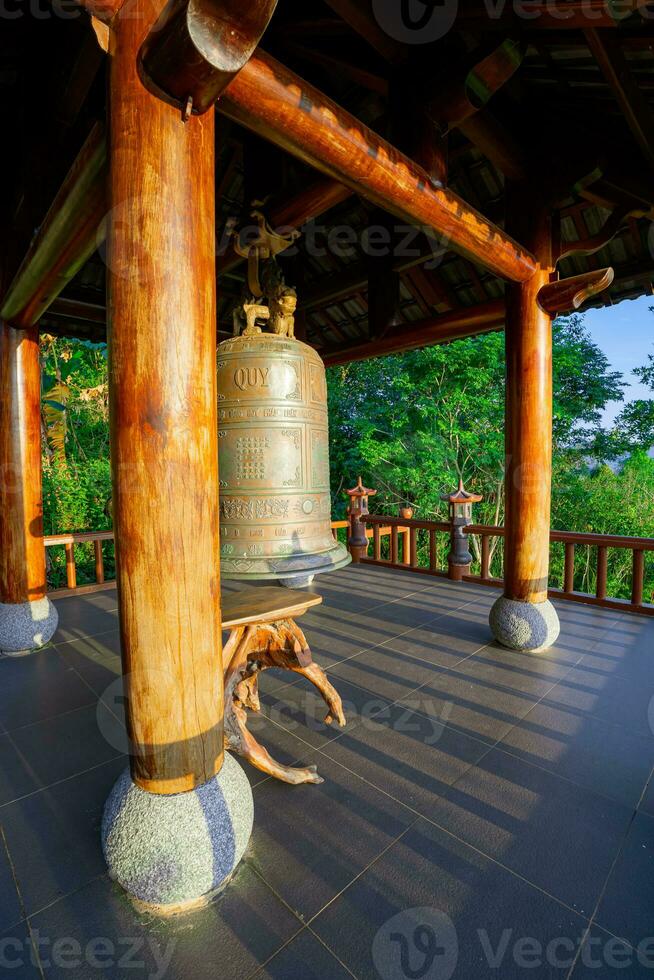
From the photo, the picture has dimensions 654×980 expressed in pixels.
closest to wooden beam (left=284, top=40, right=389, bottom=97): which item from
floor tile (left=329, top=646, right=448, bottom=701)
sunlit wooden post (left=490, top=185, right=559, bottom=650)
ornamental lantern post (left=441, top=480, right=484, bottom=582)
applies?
sunlit wooden post (left=490, top=185, right=559, bottom=650)

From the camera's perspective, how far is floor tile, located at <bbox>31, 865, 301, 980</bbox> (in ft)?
4.47

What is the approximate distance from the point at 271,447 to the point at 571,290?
8.92 ft

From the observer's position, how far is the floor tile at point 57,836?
1662mm

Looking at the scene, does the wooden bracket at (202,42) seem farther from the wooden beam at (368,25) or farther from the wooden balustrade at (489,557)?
the wooden balustrade at (489,557)

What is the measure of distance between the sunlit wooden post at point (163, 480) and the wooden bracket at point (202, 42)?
0.17 m

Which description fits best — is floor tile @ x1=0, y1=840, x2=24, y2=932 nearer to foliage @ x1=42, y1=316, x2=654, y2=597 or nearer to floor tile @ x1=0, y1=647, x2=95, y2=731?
floor tile @ x1=0, y1=647, x2=95, y2=731

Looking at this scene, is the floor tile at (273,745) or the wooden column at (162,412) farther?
the floor tile at (273,745)

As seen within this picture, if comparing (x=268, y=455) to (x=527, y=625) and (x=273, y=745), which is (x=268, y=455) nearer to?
(x=273, y=745)

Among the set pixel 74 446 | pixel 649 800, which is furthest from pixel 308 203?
pixel 74 446

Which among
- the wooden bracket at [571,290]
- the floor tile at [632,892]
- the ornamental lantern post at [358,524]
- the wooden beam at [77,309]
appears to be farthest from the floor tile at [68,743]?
the ornamental lantern post at [358,524]

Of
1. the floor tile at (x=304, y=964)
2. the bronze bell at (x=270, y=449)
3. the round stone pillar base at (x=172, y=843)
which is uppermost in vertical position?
the bronze bell at (x=270, y=449)

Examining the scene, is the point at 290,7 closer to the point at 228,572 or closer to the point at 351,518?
the point at 228,572

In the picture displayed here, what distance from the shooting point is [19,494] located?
3.78 m

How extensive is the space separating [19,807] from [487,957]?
2.04m
